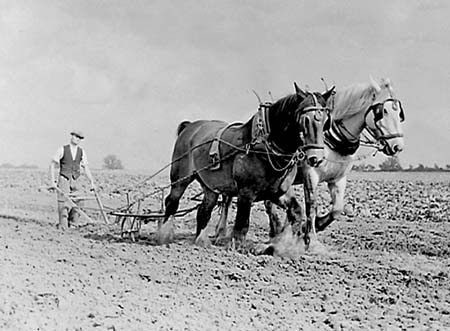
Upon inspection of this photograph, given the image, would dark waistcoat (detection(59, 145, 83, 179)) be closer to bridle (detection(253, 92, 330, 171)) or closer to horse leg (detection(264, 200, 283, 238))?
horse leg (detection(264, 200, 283, 238))

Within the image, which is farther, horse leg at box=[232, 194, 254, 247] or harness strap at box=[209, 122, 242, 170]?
harness strap at box=[209, 122, 242, 170]

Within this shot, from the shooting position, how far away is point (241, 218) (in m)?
5.30

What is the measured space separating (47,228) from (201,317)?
3.34 metres

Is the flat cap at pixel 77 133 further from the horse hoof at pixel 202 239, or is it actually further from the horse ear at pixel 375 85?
the horse ear at pixel 375 85

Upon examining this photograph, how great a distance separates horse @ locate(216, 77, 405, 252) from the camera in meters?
5.50

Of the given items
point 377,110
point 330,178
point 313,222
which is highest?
point 377,110

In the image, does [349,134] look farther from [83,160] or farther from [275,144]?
[83,160]

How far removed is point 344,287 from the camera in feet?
14.2

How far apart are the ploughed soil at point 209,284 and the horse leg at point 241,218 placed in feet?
0.37

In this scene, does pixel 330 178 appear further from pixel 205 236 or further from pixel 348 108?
pixel 205 236

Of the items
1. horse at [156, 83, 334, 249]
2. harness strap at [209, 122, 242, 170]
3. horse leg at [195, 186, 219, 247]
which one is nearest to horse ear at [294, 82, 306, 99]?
horse at [156, 83, 334, 249]

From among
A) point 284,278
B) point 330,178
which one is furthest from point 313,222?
point 284,278

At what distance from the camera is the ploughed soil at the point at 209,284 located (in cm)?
341

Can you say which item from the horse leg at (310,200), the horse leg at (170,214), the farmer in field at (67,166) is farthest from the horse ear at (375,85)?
the farmer in field at (67,166)
